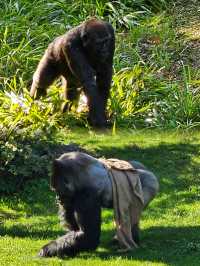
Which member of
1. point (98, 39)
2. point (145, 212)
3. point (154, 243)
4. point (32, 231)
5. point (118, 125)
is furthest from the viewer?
point (118, 125)

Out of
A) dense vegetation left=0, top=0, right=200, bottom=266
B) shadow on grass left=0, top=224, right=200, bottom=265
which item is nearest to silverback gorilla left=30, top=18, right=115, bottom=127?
dense vegetation left=0, top=0, right=200, bottom=266

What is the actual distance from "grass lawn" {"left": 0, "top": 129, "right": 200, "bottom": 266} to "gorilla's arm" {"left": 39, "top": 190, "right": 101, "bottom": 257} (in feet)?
0.30

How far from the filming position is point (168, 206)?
8.83 metres

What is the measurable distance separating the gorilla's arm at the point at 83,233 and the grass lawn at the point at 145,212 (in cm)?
9

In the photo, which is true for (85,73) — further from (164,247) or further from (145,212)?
(164,247)

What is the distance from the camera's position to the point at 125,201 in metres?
7.56

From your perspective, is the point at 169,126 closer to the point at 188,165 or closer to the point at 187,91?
the point at 187,91

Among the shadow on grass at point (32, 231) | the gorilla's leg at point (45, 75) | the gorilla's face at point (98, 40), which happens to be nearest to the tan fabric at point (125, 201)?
the shadow on grass at point (32, 231)

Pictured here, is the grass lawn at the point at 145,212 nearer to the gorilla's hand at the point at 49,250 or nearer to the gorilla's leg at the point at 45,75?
the gorilla's hand at the point at 49,250

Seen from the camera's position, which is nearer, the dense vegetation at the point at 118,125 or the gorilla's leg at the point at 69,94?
the dense vegetation at the point at 118,125

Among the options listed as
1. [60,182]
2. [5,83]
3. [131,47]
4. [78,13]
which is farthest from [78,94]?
[60,182]

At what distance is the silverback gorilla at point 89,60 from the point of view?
35.3 feet

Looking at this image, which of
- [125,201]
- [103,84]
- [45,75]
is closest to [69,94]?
[45,75]

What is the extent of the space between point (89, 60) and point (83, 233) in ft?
13.7
